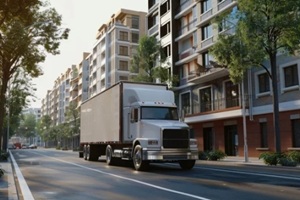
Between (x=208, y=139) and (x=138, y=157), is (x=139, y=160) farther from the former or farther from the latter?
(x=208, y=139)

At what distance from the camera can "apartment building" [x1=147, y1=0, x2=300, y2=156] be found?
1048 inches

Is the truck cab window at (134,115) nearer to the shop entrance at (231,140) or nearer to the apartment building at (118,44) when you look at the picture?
the shop entrance at (231,140)

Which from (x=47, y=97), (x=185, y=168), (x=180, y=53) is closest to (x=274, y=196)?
(x=185, y=168)

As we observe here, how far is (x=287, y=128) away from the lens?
2639 centimetres

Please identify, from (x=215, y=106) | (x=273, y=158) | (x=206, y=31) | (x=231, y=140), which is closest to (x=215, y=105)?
(x=215, y=106)

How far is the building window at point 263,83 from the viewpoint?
1128 inches

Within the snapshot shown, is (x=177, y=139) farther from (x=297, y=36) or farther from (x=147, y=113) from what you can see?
(x=297, y=36)

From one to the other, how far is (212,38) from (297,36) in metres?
14.5

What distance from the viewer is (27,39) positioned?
64.3 ft

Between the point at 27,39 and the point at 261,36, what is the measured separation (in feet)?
40.7

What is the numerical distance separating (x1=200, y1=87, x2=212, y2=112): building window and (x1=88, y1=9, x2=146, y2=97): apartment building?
3402 centimetres

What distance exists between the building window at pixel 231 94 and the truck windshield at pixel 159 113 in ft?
44.9

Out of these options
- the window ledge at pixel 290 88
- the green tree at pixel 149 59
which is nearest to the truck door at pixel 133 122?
the window ledge at pixel 290 88

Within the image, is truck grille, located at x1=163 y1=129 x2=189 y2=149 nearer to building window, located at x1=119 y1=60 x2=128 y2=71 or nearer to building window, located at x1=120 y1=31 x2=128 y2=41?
building window, located at x1=119 y1=60 x2=128 y2=71
